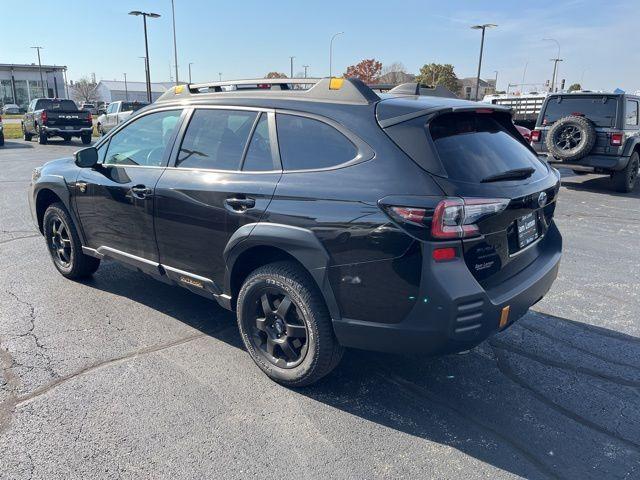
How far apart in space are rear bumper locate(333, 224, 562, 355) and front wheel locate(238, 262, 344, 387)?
0.15m

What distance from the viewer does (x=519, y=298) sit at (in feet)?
9.30

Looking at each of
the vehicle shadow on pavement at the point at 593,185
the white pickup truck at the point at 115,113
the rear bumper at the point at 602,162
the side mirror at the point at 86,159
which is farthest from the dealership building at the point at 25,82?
the side mirror at the point at 86,159

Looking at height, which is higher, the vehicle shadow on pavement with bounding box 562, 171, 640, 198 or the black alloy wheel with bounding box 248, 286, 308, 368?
the black alloy wheel with bounding box 248, 286, 308, 368

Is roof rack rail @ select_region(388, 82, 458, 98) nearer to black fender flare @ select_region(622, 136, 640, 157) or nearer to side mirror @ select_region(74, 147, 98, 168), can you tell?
side mirror @ select_region(74, 147, 98, 168)

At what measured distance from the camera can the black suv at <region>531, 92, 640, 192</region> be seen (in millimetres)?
10117

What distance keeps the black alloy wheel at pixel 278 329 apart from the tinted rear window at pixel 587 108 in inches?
387

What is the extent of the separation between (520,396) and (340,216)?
5.37 feet

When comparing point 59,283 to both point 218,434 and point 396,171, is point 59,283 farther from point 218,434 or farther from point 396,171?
point 396,171

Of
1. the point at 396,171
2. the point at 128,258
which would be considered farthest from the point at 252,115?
the point at 128,258

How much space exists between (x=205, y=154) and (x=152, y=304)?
5.40ft

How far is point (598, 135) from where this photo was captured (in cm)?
1021

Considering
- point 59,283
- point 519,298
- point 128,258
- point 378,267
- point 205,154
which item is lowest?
point 59,283

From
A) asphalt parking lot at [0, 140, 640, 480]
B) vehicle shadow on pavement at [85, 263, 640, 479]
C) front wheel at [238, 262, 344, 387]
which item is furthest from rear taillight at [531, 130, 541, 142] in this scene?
front wheel at [238, 262, 344, 387]

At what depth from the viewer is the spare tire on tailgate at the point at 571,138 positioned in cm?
1009
